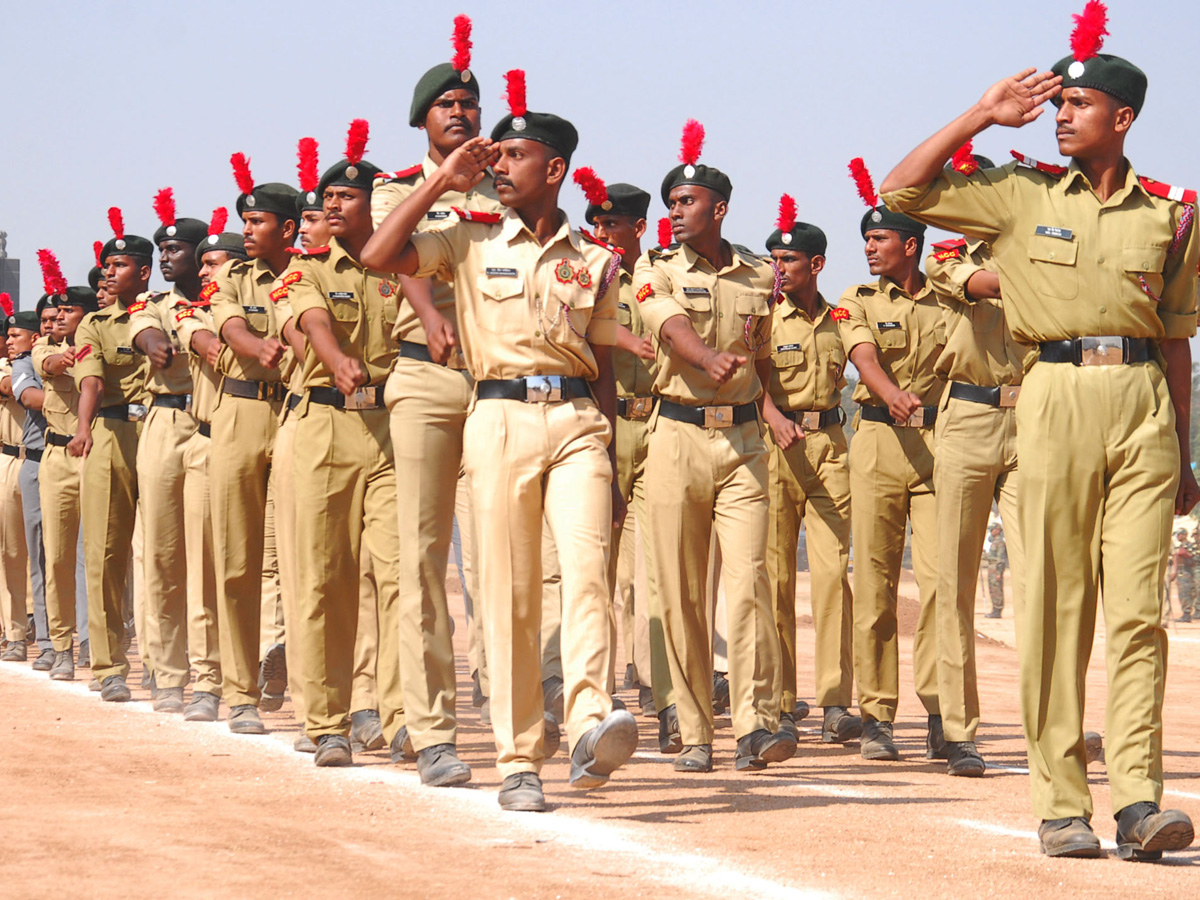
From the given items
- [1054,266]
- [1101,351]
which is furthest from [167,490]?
[1101,351]

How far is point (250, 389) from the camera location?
9.98 m

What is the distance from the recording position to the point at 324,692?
8570mm

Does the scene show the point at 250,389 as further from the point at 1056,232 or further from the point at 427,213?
the point at 1056,232

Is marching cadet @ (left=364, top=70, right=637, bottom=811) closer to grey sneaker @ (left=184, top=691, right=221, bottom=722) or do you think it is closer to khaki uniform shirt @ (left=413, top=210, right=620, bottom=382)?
khaki uniform shirt @ (left=413, top=210, right=620, bottom=382)

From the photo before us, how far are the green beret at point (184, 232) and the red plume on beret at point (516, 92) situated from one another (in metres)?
4.95

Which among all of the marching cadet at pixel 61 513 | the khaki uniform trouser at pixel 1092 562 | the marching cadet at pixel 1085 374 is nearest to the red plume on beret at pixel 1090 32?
the marching cadet at pixel 1085 374

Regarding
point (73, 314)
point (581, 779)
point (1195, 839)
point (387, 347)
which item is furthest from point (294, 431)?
point (73, 314)

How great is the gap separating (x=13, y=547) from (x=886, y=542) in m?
8.81

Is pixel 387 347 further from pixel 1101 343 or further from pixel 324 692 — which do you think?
pixel 1101 343

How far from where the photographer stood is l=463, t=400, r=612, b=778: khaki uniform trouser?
277 inches

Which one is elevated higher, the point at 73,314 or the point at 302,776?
the point at 73,314

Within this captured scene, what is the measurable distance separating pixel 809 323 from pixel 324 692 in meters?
3.73

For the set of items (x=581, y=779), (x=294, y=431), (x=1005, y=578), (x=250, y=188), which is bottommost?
(x=1005, y=578)

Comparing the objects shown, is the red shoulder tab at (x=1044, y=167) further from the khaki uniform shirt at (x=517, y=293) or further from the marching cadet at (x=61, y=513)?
the marching cadet at (x=61, y=513)
